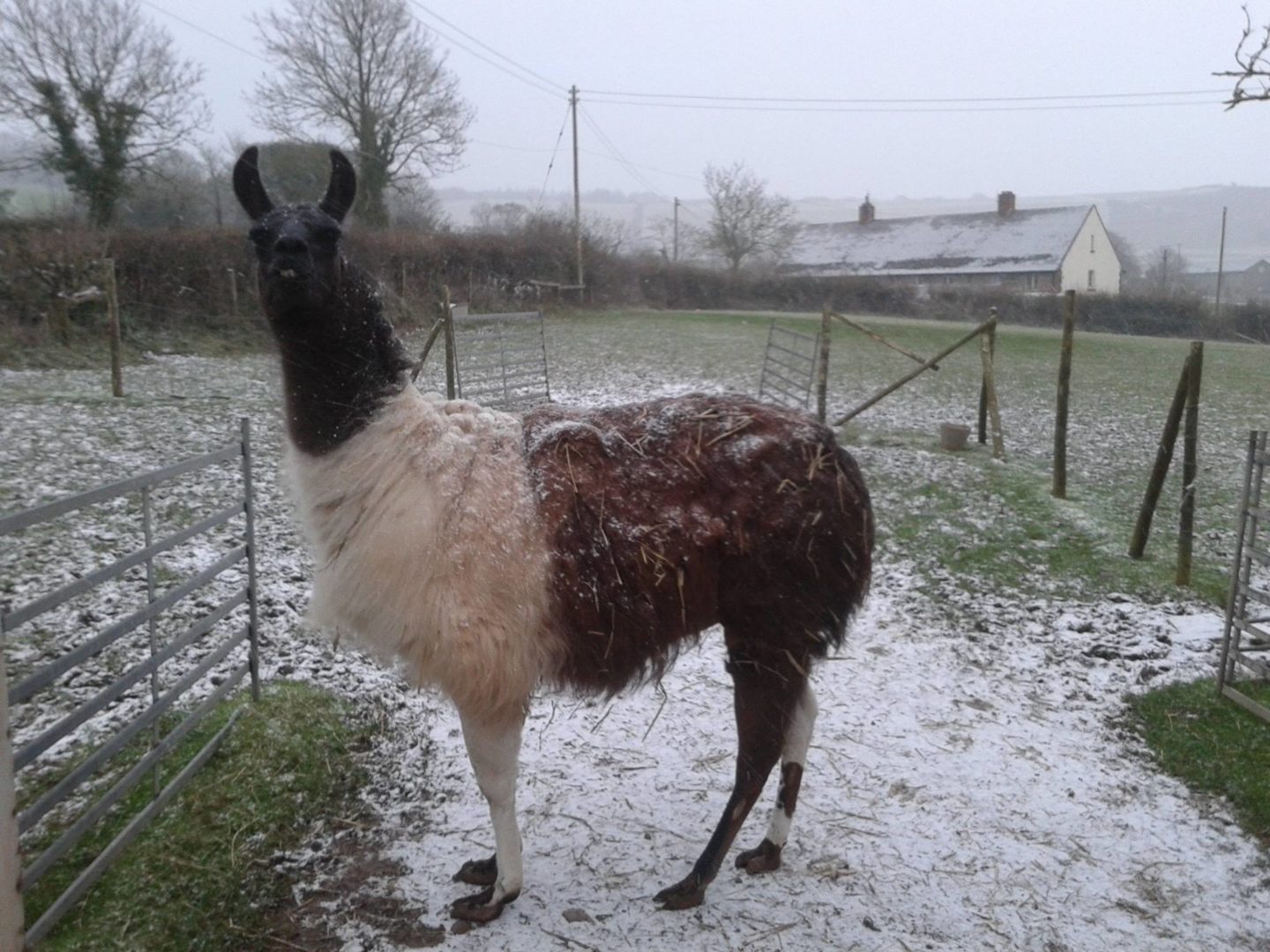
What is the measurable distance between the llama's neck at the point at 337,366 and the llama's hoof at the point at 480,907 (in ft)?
5.58

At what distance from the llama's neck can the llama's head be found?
80 millimetres

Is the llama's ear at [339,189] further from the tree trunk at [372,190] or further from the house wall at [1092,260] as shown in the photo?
the house wall at [1092,260]

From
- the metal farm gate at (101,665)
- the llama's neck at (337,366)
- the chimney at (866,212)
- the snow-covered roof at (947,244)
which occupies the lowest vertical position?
the metal farm gate at (101,665)

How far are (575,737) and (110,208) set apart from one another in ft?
60.1

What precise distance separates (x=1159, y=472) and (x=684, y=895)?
18.2 ft

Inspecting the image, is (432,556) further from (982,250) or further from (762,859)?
(982,250)

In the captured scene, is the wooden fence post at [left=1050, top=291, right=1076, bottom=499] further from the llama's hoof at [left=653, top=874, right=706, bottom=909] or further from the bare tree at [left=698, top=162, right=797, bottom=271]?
the bare tree at [left=698, top=162, right=797, bottom=271]

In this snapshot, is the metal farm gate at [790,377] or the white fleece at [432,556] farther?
the metal farm gate at [790,377]

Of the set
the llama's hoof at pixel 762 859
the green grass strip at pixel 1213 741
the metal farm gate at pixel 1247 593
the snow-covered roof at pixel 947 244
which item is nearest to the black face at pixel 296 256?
the llama's hoof at pixel 762 859

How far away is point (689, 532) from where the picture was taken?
3.11m

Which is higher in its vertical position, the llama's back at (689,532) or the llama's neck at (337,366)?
the llama's neck at (337,366)

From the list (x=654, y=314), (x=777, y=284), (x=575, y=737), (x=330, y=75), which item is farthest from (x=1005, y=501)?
(x=777, y=284)

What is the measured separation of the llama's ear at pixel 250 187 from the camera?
9.63ft

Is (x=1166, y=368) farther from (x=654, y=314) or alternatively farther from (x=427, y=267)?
(x=427, y=267)
